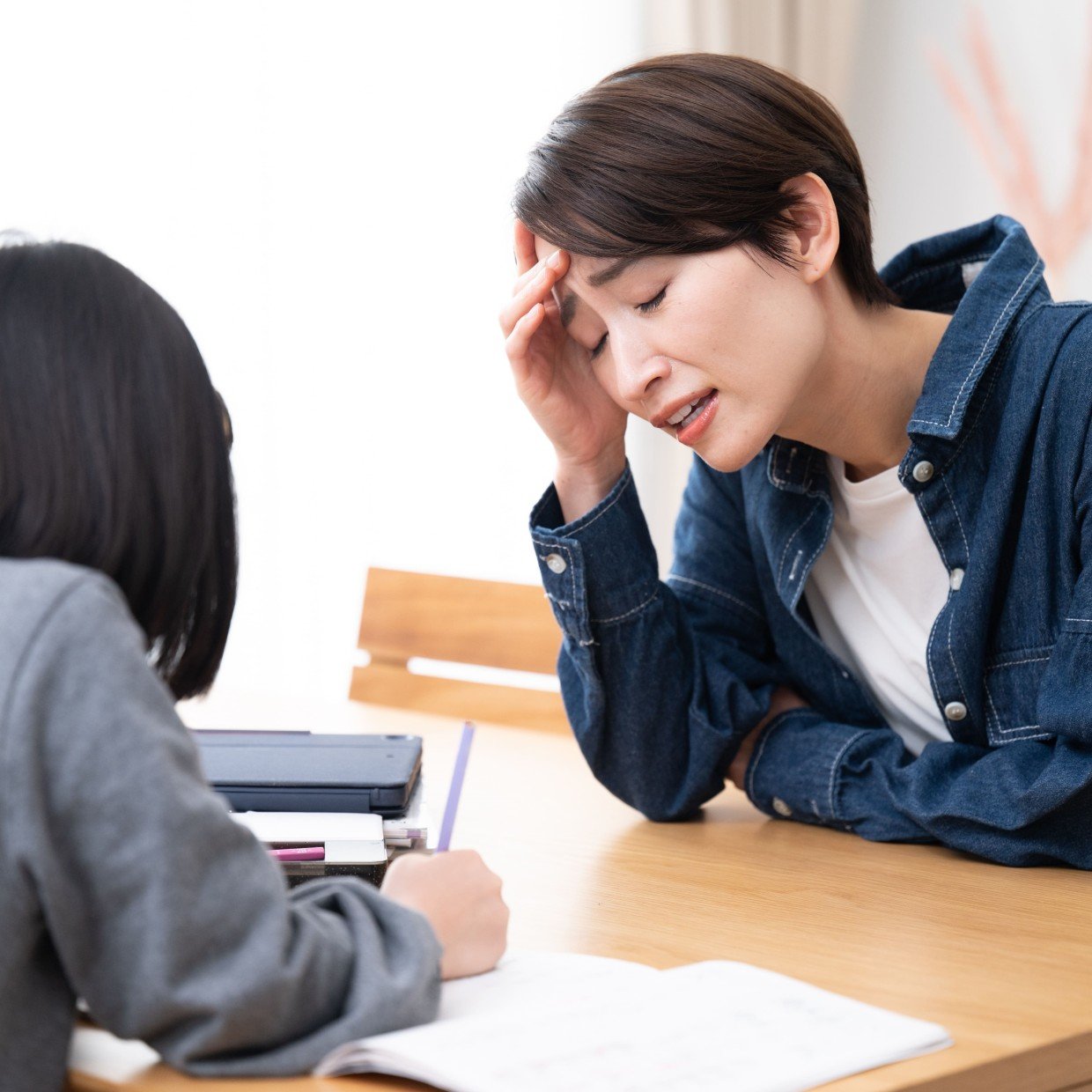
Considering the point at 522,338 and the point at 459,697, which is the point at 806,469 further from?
the point at 459,697

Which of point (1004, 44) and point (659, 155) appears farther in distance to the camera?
point (1004, 44)

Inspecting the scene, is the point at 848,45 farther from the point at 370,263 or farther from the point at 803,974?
the point at 803,974

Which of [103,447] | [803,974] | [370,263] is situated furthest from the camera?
[370,263]

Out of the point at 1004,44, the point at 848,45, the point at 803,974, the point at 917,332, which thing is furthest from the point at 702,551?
the point at 848,45

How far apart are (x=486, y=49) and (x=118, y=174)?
28.9 inches

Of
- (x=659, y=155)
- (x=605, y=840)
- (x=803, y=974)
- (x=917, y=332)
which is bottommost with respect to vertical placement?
(x=605, y=840)

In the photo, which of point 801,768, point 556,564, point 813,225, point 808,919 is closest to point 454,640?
point 556,564

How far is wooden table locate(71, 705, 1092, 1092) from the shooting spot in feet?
2.11

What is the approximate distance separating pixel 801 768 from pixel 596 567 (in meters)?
0.24

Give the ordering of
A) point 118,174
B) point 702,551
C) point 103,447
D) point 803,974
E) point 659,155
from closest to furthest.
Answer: point 103,447, point 803,974, point 659,155, point 702,551, point 118,174

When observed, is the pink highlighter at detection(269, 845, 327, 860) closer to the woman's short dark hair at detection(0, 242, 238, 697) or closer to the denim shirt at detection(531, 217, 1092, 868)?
the woman's short dark hair at detection(0, 242, 238, 697)

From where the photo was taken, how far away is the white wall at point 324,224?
206cm

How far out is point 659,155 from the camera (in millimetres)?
1025

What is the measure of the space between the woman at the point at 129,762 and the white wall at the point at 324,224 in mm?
1460
